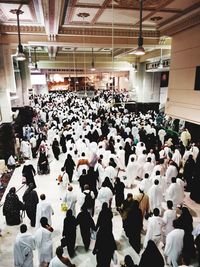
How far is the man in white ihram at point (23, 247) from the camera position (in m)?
3.91

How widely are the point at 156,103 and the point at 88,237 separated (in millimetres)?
14084

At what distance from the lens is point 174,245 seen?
414 centimetres

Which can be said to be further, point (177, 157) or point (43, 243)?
point (177, 157)

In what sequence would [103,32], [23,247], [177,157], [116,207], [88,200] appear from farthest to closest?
1. [103,32]
2. [177,157]
3. [116,207]
4. [88,200]
5. [23,247]

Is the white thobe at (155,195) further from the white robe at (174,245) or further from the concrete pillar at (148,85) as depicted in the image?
the concrete pillar at (148,85)

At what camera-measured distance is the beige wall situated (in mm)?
7340

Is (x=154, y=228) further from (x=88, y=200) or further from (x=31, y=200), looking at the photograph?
(x=31, y=200)

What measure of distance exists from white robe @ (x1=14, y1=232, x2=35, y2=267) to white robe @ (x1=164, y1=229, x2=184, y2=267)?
7.75ft

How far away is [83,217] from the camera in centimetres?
475

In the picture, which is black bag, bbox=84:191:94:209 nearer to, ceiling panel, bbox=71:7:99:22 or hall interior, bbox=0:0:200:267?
hall interior, bbox=0:0:200:267

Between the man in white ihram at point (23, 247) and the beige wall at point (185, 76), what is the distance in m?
5.76

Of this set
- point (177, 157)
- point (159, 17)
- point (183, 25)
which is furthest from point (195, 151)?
point (159, 17)

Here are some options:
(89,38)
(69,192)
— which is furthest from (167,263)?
(89,38)

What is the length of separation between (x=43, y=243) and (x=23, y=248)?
355 mm
